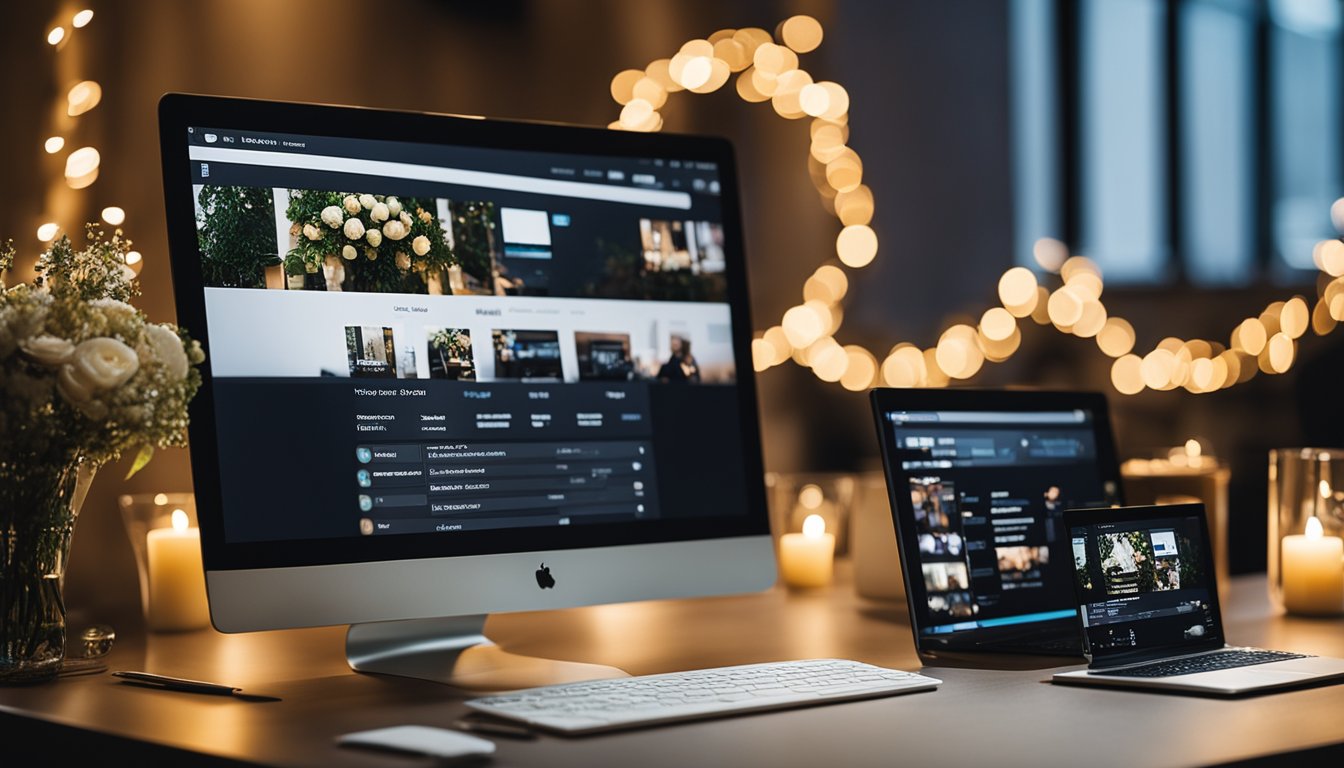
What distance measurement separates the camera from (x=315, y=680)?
3.94ft

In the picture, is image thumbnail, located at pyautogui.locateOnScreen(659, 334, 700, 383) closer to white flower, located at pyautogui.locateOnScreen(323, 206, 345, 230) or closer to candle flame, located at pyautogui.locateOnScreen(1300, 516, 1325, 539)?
white flower, located at pyautogui.locateOnScreen(323, 206, 345, 230)

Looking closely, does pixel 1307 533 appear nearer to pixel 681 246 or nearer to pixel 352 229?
pixel 681 246

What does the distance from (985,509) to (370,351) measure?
613 millimetres

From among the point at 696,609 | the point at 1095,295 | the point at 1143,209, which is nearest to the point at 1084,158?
the point at 1143,209

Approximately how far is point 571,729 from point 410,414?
42 cm

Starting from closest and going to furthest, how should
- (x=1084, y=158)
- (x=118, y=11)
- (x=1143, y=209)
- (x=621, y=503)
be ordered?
(x=621, y=503) → (x=118, y=11) → (x=1084, y=158) → (x=1143, y=209)

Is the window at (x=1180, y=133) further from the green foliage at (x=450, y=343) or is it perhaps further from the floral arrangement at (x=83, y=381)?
the floral arrangement at (x=83, y=381)

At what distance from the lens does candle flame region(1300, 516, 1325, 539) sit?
1634 millimetres

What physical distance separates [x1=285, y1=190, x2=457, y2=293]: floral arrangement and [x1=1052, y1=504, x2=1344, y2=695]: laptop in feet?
2.04

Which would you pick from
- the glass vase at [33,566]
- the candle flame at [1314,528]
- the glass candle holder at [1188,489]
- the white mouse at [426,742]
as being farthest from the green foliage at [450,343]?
the candle flame at [1314,528]

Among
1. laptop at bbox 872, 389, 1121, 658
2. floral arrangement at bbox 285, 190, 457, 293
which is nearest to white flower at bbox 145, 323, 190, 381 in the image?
floral arrangement at bbox 285, 190, 457, 293

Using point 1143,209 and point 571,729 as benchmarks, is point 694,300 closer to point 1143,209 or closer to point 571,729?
point 571,729

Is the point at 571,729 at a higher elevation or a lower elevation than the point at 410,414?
lower

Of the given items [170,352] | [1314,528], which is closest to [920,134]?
[1314,528]
